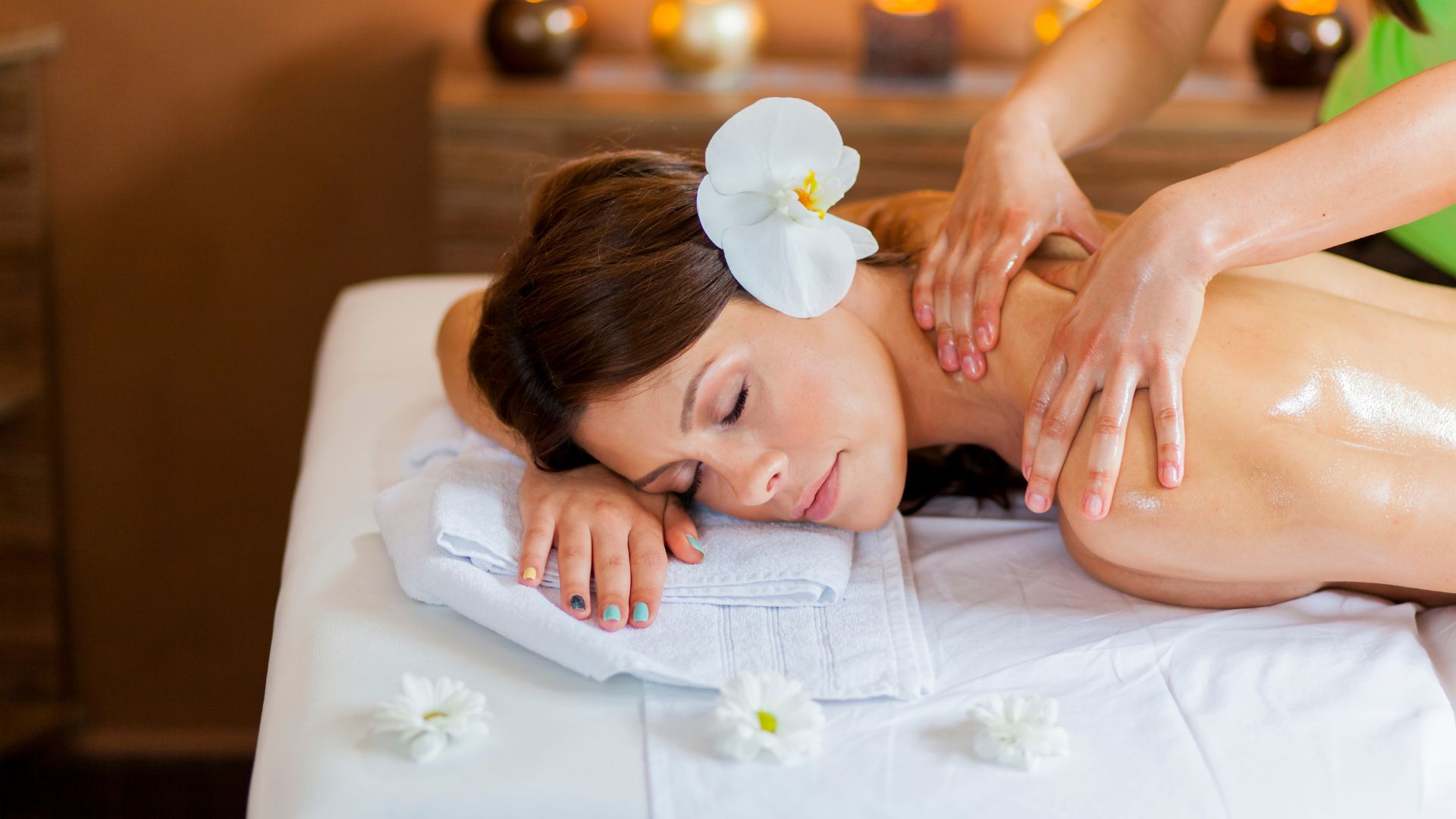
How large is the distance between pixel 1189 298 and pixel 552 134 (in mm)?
1333

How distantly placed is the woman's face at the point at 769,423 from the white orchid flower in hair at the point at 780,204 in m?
0.04

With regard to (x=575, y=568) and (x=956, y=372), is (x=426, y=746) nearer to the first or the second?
(x=575, y=568)

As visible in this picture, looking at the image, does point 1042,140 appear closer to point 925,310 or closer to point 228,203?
point 925,310

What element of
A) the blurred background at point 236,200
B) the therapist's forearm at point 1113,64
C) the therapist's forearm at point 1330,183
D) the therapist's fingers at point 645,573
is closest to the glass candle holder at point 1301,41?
the blurred background at point 236,200

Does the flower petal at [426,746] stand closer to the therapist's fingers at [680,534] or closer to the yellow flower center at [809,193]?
the therapist's fingers at [680,534]

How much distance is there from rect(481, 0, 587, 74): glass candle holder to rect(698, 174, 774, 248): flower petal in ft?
3.82

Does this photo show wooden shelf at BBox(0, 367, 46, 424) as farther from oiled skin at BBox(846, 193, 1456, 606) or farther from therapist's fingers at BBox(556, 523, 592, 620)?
oiled skin at BBox(846, 193, 1456, 606)

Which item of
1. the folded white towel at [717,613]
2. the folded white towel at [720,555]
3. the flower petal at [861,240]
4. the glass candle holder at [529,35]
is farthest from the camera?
the glass candle holder at [529,35]

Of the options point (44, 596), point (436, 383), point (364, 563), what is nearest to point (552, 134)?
point (436, 383)

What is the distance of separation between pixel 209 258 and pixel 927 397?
172 cm

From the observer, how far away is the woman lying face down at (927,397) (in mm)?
1133

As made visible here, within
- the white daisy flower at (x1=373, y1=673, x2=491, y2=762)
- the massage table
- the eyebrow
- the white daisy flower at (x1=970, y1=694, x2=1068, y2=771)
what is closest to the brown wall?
the massage table

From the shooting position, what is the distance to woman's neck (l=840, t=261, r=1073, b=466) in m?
1.35

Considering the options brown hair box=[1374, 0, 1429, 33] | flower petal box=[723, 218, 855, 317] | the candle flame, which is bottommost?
flower petal box=[723, 218, 855, 317]
